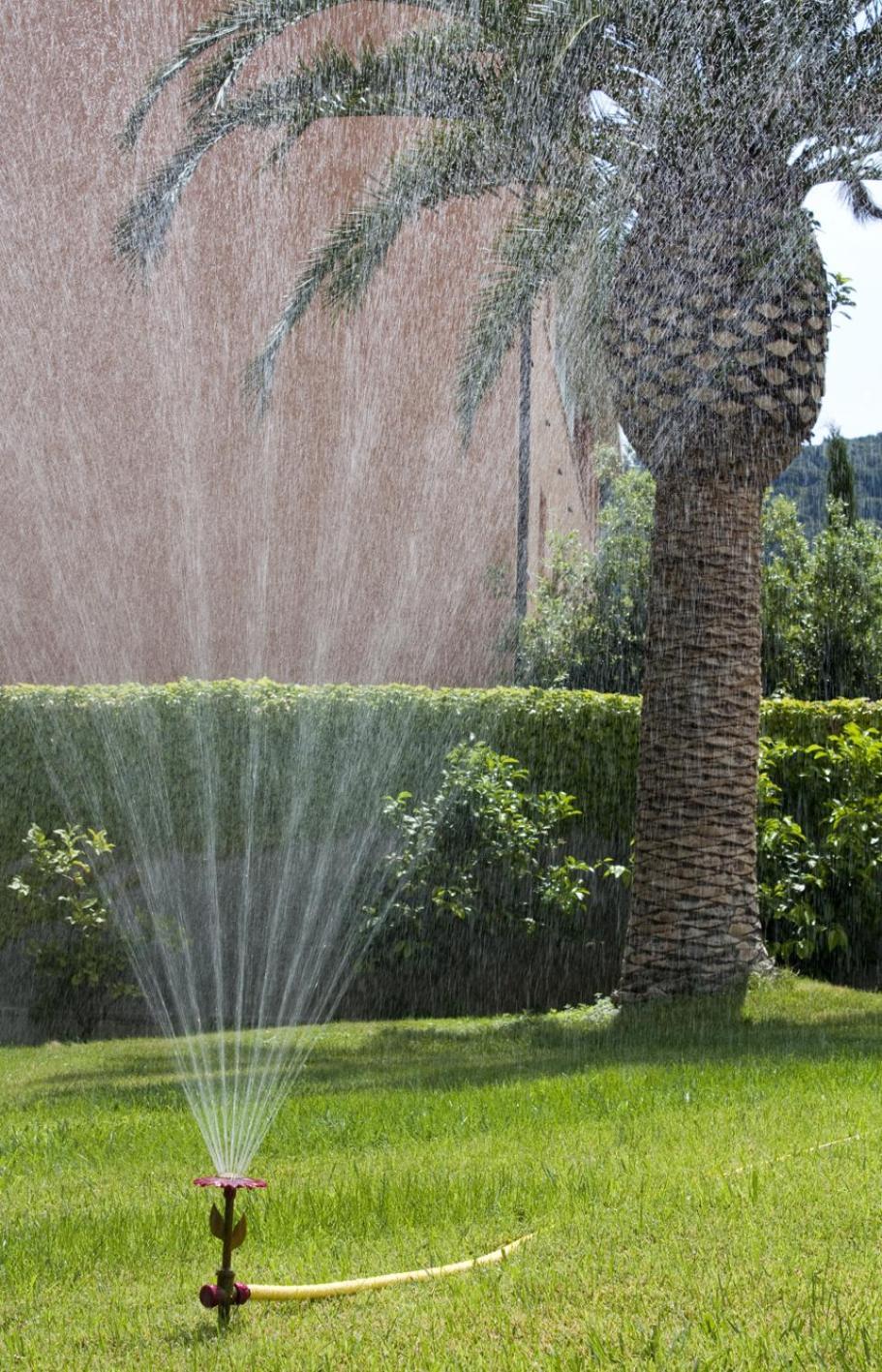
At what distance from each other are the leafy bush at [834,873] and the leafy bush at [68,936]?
4287 mm

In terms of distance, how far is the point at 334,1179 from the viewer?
162 inches

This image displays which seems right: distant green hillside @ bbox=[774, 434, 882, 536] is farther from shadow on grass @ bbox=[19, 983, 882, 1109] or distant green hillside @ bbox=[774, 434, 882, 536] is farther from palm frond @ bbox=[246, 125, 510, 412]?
shadow on grass @ bbox=[19, 983, 882, 1109]

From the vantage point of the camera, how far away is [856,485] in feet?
83.5

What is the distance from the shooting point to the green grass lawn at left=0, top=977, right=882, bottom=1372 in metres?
2.73

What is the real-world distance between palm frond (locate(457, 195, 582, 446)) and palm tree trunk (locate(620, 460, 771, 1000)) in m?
2.11

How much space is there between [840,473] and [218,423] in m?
12.2

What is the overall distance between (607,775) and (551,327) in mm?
4430

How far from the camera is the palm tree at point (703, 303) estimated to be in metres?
8.12

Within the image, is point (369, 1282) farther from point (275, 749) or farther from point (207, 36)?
point (275, 749)

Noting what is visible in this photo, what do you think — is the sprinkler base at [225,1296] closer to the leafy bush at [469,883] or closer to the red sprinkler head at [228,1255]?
the red sprinkler head at [228,1255]

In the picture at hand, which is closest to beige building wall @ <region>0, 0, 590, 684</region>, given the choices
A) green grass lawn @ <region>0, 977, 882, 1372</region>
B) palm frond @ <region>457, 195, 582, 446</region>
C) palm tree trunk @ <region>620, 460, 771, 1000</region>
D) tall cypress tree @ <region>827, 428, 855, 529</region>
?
palm frond @ <region>457, 195, 582, 446</region>

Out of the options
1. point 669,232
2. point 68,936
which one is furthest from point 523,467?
point 669,232

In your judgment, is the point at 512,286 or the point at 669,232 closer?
the point at 669,232

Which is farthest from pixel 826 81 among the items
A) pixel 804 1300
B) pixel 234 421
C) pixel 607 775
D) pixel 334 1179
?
pixel 234 421
